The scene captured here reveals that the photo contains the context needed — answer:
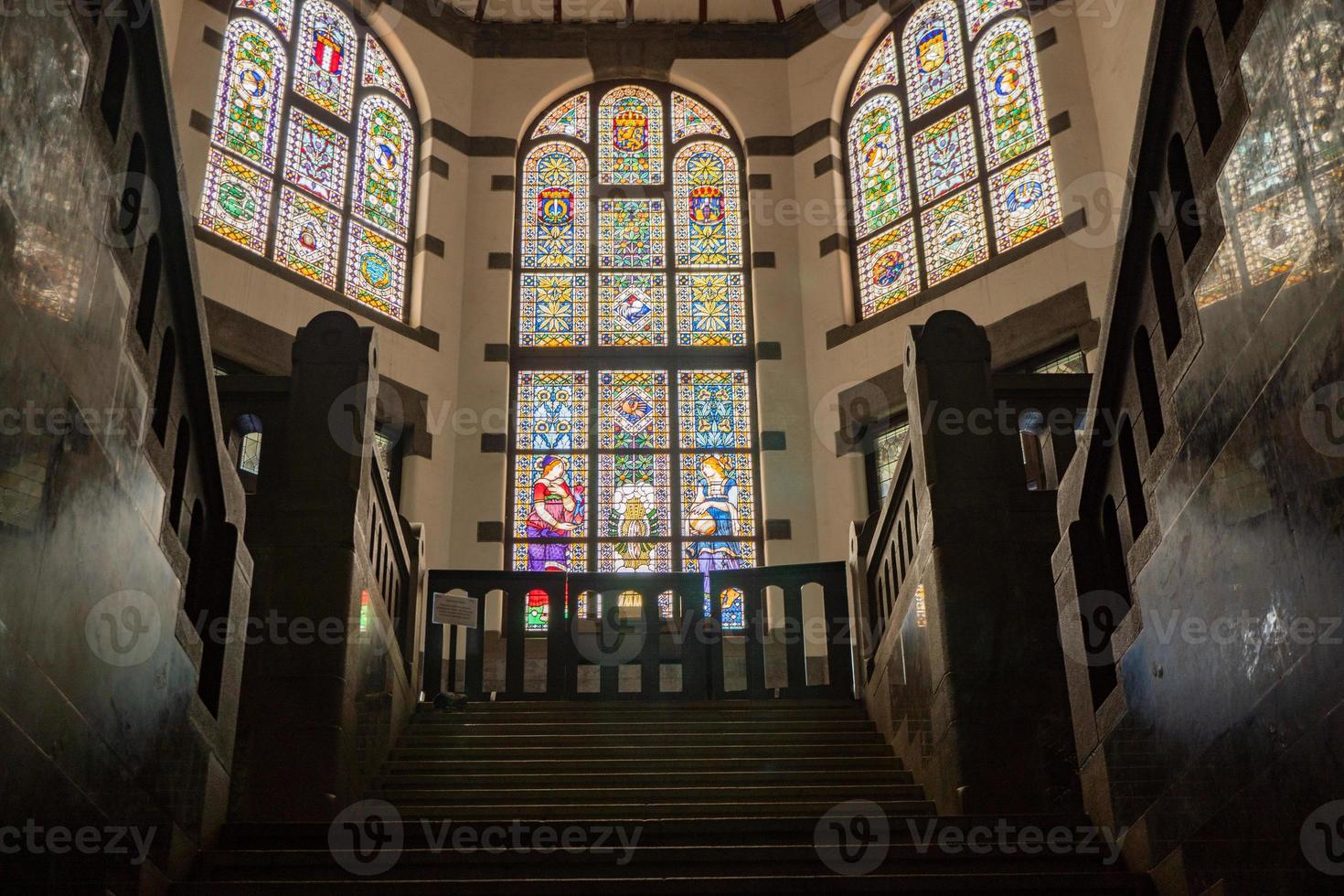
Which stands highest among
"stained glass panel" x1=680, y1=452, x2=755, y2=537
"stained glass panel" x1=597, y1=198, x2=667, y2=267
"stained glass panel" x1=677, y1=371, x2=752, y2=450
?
"stained glass panel" x1=597, y1=198, x2=667, y2=267

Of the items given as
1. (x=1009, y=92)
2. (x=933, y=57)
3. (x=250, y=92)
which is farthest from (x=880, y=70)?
(x=250, y=92)

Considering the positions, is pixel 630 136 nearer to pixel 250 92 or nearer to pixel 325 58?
pixel 325 58

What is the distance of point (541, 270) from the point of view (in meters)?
17.5

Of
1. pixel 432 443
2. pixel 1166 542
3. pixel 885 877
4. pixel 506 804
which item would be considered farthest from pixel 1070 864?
pixel 432 443

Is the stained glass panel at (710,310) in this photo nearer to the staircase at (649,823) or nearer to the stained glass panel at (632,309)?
the stained glass panel at (632,309)

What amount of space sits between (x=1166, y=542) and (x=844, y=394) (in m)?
11.3

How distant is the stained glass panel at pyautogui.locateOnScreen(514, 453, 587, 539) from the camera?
16172 mm

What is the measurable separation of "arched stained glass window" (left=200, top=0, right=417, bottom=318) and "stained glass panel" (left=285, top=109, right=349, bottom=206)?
0.01 meters

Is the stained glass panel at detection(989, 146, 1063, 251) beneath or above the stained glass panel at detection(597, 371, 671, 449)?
above

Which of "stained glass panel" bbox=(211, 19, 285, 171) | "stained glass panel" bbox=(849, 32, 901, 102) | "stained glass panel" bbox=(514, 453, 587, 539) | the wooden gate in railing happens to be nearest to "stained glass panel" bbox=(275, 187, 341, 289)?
"stained glass panel" bbox=(211, 19, 285, 171)

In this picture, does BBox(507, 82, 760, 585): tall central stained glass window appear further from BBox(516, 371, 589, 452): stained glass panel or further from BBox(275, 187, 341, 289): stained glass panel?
BBox(275, 187, 341, 289): stained glass panel

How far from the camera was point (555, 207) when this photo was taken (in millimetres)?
17953

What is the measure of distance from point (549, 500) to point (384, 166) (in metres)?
4.28

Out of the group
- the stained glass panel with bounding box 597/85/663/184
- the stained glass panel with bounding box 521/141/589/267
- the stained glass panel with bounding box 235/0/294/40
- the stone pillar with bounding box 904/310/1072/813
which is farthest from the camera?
the stained glass panel with bounding box 597/85/663/184
